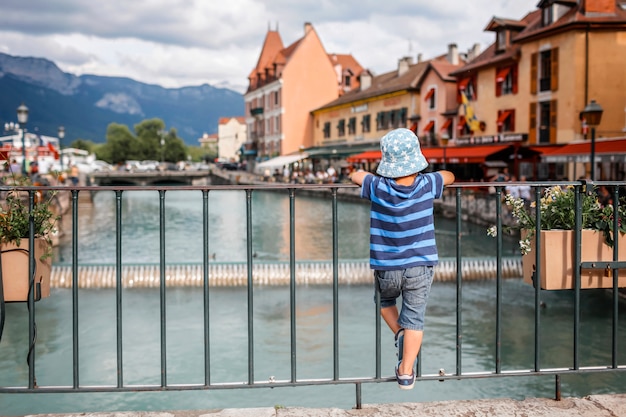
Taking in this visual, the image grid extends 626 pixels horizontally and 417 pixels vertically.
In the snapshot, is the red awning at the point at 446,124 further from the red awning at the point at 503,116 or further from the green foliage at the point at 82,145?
the green foliage at the point at 82,145

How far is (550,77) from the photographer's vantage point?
29125mm

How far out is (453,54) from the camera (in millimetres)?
44438

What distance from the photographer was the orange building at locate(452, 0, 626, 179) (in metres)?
27.1

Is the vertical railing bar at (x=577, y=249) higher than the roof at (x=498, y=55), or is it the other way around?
the roof at (x=498, y=55)

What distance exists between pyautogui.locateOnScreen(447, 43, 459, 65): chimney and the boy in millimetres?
43029

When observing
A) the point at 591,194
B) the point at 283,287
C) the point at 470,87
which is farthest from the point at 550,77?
the point at 591,194

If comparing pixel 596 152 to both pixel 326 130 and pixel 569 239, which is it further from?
pixel 326 130

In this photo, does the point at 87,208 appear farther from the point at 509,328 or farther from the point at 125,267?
the point at 509,328

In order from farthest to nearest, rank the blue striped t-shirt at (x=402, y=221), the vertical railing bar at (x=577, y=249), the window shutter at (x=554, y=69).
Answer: the window shutter at (x=554, y=69)
the vertical railing bar at (x=577, y=249)
the blue striped t-shirt at (x=402, y=221)

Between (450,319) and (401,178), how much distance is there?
9200 mm

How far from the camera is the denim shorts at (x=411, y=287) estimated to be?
3229 mm

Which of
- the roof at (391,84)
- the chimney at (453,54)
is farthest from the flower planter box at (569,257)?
the chimney at (453,54)

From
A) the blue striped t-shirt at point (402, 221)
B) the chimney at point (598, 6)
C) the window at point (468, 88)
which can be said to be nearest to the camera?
the blue striped t-shirt at point (402, 221)

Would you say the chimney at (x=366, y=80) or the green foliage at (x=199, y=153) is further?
the green foliage at (x=199, y=153)
